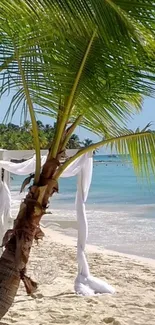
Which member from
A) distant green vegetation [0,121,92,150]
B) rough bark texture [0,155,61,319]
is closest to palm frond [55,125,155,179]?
distant green vegetation [0,121,92,150]

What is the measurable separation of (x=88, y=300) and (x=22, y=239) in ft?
7.54

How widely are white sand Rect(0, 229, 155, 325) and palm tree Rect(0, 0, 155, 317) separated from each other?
1.40 m

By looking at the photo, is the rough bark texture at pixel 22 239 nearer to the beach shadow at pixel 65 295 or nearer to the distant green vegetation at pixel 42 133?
the distant green vegetation at pixel 42 133

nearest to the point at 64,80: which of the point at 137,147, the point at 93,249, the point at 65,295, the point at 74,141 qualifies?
the point at 137,147

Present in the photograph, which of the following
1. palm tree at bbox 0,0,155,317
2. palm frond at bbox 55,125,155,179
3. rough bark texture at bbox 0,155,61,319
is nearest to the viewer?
palm tree at bbox 0,0,155,317

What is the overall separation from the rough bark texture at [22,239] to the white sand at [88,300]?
49.4 inches

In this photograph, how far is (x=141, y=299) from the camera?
5.73 m

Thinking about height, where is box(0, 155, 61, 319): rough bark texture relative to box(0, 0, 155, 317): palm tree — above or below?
below

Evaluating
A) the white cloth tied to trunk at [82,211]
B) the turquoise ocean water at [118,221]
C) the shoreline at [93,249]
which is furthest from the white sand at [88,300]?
the shoreline at [93,249]

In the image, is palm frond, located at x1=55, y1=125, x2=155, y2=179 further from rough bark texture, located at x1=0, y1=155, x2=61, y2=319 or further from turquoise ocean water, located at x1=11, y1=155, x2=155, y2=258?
rough bark texture, located at x1=0, y1=155, x2=61, y2=319

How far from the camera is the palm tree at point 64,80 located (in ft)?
8.93

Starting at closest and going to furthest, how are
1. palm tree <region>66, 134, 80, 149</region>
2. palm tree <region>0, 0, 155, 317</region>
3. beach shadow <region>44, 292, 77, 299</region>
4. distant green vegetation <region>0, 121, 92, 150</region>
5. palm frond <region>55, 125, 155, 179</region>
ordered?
palm tree <region>0, 0, 155, 317</region>
palm frond <region>55, 125, 155, 179</region>
distant green vegetation <region>0, 121, 92, 150</region>
palm tree <region>66, 134, 80, 149</region>
beach shadow <region>44, 292, 77, 299</region>

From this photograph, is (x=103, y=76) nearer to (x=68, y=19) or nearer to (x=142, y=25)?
(x=142, y=25)

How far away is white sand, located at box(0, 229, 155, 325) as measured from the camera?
15.6 ft
